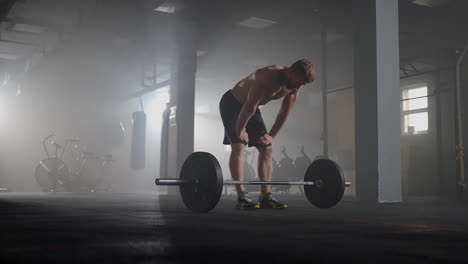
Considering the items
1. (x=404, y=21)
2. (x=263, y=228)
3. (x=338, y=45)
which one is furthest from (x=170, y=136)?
(x=263, y=228)

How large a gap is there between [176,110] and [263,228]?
6.91 meters

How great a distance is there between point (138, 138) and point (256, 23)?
18.6 ft

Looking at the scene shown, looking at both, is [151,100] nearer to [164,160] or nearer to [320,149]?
[320,149]

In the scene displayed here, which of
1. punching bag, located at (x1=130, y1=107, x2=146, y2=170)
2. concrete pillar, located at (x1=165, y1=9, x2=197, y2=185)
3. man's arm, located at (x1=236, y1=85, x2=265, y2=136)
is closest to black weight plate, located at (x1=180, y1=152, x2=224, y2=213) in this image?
man's arm, located at (x1=236, y1=85, x2=265, y2=136)

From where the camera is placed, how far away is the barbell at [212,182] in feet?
9.57

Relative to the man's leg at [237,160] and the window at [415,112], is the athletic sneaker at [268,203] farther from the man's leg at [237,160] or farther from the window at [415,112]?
the window at [415,112]

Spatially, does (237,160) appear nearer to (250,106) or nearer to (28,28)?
(250,106)

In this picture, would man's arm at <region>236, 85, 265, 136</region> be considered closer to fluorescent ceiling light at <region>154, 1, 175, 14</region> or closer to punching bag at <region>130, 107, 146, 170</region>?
fluorescent ceiling light at <region>154, 1, 175, 14</region>

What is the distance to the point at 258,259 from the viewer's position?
1315 millimetres

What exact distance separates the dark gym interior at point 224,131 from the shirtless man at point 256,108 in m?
0.06

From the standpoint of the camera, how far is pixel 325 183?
11.6ft

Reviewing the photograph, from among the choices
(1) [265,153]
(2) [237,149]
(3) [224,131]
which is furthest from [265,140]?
(3) [224,131]

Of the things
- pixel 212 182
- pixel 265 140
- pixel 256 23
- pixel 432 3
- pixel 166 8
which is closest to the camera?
pixel 212 182

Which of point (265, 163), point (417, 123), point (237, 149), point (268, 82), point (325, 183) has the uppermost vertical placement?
point (417, 123)
